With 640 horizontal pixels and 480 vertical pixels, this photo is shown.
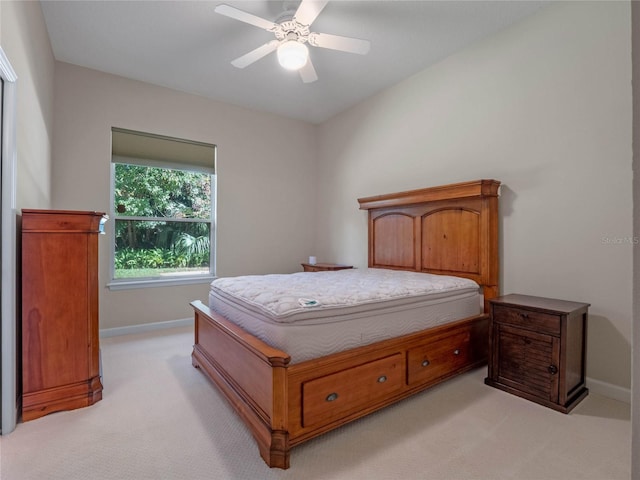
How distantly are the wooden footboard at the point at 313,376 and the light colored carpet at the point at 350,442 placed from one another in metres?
0.11

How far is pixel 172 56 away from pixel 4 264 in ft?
8.23

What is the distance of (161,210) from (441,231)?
3331mm

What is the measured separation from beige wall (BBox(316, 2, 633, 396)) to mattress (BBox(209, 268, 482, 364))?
2.37ft

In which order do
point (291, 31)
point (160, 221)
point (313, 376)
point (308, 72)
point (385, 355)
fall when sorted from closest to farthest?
1. point (313, 376)
2. point (385, 355)
3. point (291, 31)
4. point (308, 72)
5. point (160, 221)

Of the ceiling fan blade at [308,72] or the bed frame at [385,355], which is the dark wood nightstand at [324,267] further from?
the ceiling fan blade at [308,72]

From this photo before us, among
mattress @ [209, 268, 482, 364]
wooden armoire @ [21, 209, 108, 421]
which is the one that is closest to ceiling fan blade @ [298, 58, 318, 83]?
mattress @ [209, 268, 482, 364]

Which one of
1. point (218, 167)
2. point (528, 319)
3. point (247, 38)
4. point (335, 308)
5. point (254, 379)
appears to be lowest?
point (254, 379)

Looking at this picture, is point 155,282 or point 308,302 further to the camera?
point 155,282

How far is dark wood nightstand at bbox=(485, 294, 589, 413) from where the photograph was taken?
195 centimetres

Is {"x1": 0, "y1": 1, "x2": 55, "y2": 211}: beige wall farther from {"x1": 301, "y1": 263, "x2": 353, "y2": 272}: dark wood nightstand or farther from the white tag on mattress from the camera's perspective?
{"x1": 301, "y1": 263, "x2": 353, "y2": 272}: dark wood nightstand

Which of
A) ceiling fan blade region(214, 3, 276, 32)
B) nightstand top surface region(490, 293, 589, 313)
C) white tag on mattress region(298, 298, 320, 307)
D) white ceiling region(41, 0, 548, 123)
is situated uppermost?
white ceiling region(41, 0, 548, 123)

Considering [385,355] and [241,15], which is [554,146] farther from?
[241,15]

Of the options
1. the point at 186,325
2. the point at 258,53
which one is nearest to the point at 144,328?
the point at 186,325

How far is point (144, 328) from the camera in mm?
3641
